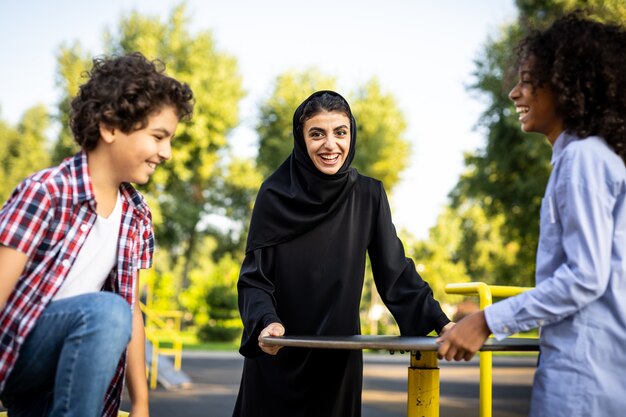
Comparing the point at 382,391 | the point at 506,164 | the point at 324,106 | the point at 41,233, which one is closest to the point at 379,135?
the point at 506,164

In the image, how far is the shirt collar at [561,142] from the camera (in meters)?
2.19

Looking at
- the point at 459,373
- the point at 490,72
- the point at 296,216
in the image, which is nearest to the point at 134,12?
the point at 490,72

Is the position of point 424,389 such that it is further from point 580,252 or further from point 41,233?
point 41,233

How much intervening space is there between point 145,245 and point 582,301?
1367 mm

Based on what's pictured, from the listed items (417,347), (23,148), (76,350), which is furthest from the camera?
(23,148)

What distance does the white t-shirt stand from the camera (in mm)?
2168

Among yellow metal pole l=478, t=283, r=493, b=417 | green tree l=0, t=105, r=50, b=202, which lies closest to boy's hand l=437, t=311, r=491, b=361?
yellow metal pole l=478, t=283, r=493, b=417

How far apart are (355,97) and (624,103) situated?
3134 centimetres

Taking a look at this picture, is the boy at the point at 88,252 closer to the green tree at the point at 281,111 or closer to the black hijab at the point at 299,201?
the black hijab at the point at 299,201

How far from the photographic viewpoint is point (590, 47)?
2199 millimetres

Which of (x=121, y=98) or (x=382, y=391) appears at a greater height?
(x=121, y=98)

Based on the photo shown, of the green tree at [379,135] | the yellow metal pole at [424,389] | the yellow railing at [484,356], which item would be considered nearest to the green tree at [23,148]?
the green tree at [379,135]

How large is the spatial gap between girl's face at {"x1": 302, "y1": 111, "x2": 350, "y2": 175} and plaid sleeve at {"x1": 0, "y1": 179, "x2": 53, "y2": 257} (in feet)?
4.80

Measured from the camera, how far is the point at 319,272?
3293mm
